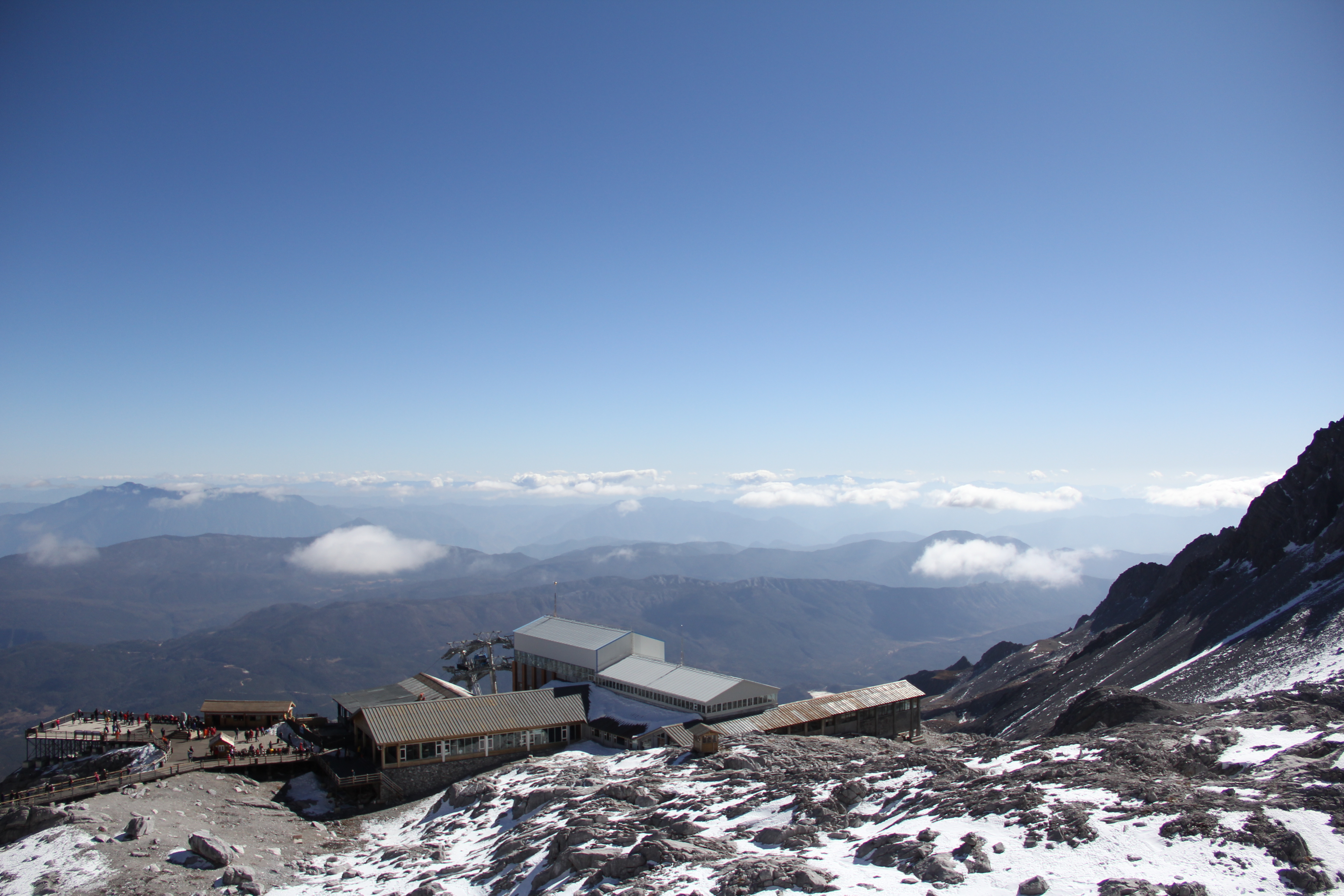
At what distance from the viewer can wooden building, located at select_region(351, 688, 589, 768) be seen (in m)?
50.4

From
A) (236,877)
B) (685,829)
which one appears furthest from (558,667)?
(685,829)

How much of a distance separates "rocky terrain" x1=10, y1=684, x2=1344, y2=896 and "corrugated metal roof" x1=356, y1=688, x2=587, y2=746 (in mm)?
4908

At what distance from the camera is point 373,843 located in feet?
131

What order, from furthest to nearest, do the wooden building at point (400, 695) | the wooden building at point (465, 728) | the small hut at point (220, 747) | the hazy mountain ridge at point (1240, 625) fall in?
the wooden building at point (400, 695) < the hazy mountain ridge at point (1240, 625) < the small hut at point (220, 747) < the wooden building at point (465, 728)

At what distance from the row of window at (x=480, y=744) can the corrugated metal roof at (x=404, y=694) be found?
1011 centimetres

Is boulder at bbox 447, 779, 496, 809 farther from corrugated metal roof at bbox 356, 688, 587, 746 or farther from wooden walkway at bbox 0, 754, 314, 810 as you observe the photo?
wooden walkway at bbox 0, 754, 314, 810

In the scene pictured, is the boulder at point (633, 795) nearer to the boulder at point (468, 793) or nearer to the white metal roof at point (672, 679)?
the boulder at point (468, 793)

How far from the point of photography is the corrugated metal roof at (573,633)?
2975 inches

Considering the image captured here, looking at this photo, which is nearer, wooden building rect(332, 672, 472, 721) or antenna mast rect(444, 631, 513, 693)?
wooden building rect(332, 672, 472, 721)

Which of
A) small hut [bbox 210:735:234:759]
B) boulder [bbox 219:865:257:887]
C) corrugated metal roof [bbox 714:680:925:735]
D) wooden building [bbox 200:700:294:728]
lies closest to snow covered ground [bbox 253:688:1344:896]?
boulder [bbox 219:865:257:887]

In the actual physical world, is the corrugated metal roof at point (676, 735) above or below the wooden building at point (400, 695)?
above

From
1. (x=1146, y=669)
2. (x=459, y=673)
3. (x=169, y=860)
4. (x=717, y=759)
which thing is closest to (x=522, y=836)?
(x=717, y=759)

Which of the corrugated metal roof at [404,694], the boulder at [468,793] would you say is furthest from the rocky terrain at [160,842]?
the corrugated metal roof at [404,694]

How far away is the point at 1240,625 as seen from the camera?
78125 mm
